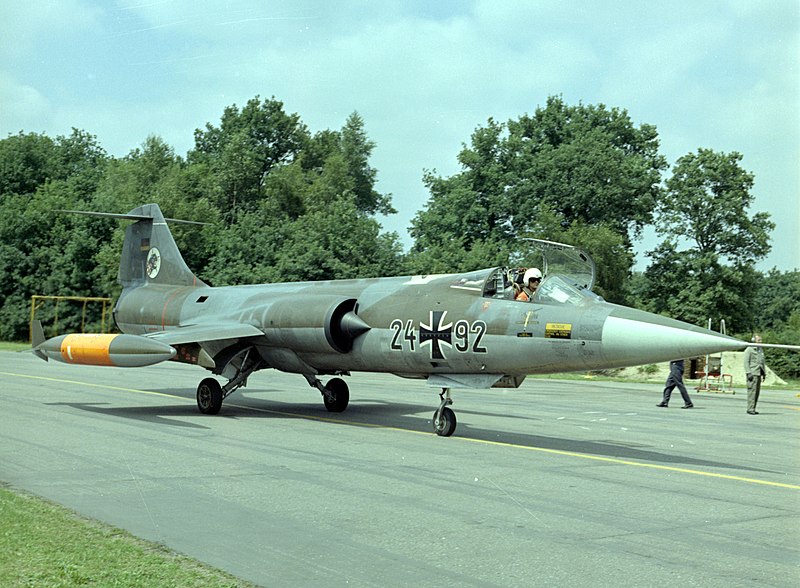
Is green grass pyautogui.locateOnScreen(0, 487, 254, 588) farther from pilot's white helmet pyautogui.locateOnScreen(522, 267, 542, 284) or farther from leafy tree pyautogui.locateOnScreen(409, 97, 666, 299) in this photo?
leafy tree pyautogui.locateOnScreen(409, 97, 666, 299)

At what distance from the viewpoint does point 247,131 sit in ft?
245

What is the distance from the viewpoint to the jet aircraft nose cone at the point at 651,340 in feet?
34.6

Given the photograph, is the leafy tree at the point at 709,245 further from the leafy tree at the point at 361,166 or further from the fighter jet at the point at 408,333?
the fighter jet at the point at 408,333

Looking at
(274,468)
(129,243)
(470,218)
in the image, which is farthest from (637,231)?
(274,468)

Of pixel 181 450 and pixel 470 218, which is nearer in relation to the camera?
pixel 181 450

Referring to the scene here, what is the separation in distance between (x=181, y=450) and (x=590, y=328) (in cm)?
584

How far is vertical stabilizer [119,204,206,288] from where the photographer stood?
70.5 feet

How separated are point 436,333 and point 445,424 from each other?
148cm

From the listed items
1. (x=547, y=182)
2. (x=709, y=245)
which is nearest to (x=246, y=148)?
(x=547, y=182)

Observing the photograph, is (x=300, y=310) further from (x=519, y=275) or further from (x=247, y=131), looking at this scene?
(x=247, y=131)

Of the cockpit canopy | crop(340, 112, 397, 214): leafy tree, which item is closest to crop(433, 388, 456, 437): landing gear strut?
the cockpit canopy

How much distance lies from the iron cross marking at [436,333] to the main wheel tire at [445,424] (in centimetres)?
95

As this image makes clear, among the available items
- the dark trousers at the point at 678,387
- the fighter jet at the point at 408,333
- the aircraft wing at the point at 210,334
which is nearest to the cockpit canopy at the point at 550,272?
the fighter jet at the point at 408,333

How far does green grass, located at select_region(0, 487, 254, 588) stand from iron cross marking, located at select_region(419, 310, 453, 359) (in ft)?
24.4
